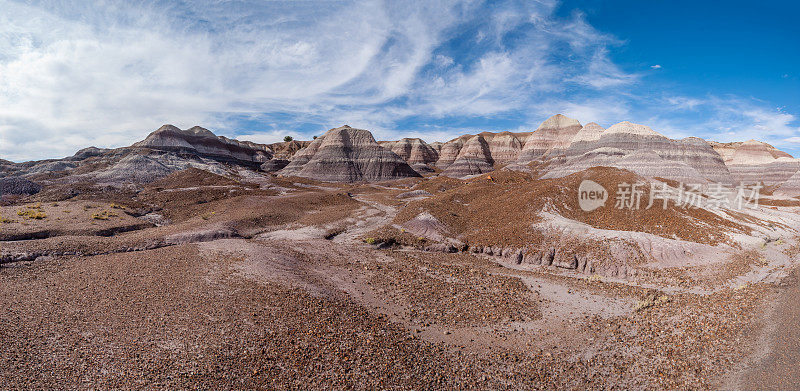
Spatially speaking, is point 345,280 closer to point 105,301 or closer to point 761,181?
point 105,301

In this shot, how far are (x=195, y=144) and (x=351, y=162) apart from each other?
2092 inches

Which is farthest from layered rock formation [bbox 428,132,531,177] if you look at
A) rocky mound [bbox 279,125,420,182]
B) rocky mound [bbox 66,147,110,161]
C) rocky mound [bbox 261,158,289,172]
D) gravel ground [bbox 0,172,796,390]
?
rocky mound [bbox 66,147,110,161]

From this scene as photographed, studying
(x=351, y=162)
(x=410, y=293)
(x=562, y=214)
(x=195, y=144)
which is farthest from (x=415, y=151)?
(x=410, y=293)

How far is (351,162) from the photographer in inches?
3494

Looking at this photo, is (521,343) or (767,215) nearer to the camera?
(521,343)

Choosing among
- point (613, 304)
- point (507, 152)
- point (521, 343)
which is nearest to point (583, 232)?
point (613, 304)

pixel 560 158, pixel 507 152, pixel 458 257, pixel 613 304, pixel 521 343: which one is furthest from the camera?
pixel 507 152

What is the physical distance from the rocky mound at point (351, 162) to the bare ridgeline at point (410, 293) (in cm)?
5110

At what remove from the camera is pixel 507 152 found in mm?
126000

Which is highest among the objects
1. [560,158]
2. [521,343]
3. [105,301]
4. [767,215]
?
[560,158]

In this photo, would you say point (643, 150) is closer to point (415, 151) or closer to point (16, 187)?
point (415, 151)

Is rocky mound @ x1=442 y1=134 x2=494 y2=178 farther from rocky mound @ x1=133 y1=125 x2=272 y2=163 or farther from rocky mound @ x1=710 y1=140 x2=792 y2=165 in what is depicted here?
rocky mound @ x1=133 y1=125 x2=272 y2=163

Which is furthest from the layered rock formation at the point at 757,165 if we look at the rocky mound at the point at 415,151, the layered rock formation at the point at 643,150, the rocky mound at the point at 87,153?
→ the rocky mound at the point at 87,153

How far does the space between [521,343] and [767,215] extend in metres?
34.7
